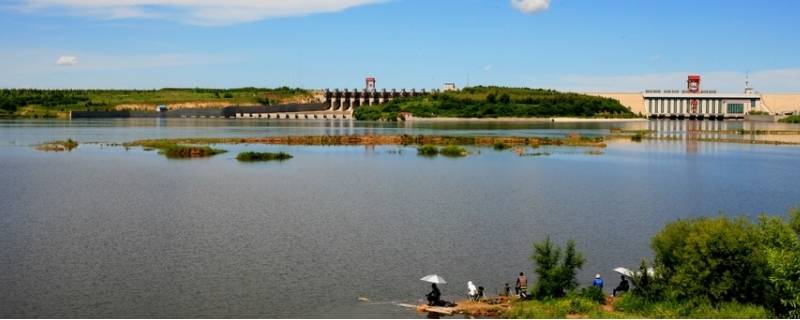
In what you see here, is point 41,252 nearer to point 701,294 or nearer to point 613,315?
point 613,315

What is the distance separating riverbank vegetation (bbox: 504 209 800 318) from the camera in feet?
76.4

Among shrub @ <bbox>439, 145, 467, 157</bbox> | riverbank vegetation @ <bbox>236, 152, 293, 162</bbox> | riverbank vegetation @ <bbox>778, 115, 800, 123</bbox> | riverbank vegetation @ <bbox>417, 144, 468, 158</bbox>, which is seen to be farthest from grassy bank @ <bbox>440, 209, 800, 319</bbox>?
riverbank vegetation @ <bbox>778, 115, 800, 123</bbox>

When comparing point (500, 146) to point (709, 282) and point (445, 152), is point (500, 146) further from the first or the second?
point (709, 282)

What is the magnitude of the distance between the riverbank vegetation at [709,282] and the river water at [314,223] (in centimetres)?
327

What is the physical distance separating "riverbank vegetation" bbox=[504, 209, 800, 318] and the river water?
3.27 meters

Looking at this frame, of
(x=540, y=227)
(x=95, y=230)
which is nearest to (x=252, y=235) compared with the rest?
(x=95, y=230)

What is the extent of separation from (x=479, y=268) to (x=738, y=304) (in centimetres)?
946

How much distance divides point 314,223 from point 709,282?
20.2 metres

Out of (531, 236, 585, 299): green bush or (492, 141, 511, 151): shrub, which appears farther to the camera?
(492, 141, 511, 151): shrub

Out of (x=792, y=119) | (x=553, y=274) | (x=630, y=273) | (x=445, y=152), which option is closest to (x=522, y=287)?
(x=553, y=274)

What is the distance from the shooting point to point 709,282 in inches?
956

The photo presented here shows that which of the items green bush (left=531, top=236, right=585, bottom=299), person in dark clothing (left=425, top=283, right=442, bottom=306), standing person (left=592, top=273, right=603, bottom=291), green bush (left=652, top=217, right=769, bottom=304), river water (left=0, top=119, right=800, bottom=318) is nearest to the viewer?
green bush (left=652, top=217, right=769, bottom=304)

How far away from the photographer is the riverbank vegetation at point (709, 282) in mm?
23281

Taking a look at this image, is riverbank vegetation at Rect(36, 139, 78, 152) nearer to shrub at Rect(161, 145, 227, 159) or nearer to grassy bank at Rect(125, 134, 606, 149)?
grassy bank at Rect(125, 134, 606, 149)
